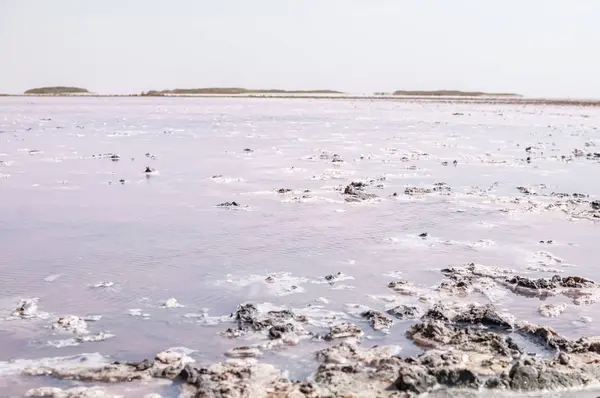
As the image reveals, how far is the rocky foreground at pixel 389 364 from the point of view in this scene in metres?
6.26

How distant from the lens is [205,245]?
11.8 metres

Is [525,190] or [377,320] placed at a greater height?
→ [377,320]

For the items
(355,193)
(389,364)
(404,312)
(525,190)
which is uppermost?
(389,364)

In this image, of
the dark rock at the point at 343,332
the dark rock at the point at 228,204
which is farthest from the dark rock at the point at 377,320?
the dark rock at the point at 228,204

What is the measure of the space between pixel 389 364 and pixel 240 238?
6.12 metres

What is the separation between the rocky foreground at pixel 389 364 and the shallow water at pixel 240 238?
28cm

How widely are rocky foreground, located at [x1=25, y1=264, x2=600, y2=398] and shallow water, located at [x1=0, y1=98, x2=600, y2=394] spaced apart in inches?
11.1

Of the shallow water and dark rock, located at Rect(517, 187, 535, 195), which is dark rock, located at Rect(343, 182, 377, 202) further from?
dark rock, located at Rect(517, 187, 535, 195)

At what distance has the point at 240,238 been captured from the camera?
488 inches

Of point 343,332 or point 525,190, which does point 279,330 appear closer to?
point 343,332

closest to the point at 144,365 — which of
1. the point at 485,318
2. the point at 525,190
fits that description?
the point at 485,318

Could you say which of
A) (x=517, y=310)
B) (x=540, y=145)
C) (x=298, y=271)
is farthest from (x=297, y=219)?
(x=540, y=145)

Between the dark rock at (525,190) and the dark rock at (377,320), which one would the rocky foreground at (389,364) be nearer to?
the dark rock at (377,320)

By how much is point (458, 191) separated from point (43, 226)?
35.6 ft
